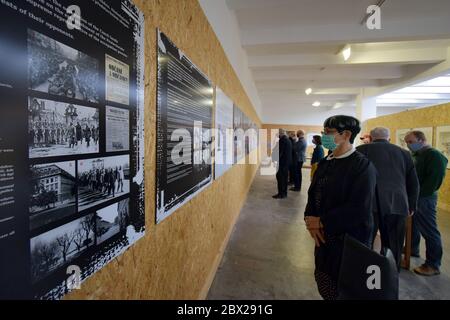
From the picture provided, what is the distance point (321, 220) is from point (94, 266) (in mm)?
1436

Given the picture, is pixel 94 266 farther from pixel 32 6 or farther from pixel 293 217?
pixel 293 217

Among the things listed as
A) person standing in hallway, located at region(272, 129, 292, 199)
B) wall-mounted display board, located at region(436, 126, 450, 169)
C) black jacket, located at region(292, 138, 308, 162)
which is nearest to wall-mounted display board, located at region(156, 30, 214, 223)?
person standing in hallway, located at region(272, 129, 292, 199)

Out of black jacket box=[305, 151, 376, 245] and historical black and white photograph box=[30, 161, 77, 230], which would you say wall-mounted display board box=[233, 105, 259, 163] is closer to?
black jacket box=[305, 151, 376, 245]

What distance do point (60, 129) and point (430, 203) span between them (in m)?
3.52

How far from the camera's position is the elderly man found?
2.35 metres

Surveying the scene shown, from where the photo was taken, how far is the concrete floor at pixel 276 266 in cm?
241

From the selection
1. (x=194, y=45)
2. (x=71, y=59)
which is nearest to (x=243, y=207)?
(x=194, y=45)

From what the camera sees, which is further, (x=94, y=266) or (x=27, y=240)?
(x=94, y=266)

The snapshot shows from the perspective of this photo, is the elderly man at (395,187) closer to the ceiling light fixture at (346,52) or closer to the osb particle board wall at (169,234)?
the osb particle board wall at (169,234)

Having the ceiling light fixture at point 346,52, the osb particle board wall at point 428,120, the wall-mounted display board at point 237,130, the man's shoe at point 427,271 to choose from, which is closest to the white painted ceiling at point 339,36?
the ceiling light fixture at point 346,52

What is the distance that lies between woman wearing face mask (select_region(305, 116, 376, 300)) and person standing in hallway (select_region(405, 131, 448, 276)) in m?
1.68
